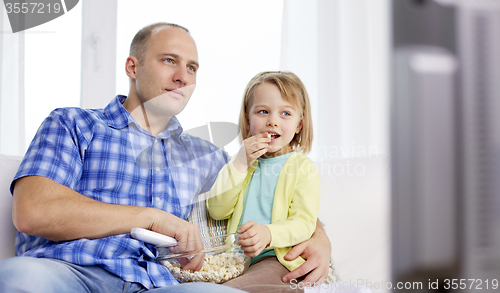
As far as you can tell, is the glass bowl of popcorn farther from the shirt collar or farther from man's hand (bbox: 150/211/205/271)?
the shirt collar

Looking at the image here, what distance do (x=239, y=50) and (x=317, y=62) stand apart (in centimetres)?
51

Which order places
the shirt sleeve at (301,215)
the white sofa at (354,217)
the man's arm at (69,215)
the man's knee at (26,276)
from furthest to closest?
the white sofa at (354,217), the shirt sleeve at (301,215), the man's arm at (69,215), the man's knee at (26,276)

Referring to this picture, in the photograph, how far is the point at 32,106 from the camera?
1.63m

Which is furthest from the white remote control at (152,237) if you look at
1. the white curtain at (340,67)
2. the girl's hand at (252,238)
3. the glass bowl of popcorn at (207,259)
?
the white curtain at (340,67)

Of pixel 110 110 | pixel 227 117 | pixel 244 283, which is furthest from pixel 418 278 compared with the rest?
pixel 227 117

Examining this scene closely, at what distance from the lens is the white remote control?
86cm

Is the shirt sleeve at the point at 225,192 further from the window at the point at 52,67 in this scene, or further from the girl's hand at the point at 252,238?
the window at the point at 52,67

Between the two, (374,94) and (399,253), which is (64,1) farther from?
(399,253)

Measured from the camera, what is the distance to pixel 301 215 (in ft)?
3.30

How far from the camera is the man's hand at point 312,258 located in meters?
0.93

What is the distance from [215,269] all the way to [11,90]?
4.06ft

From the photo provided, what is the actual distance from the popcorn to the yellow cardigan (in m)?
0.12

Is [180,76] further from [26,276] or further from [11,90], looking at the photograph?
[11,90]

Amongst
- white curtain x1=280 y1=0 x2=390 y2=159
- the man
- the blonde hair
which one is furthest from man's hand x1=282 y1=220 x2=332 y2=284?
white curtain x1=280 y1=0 x2=390 y2=159
